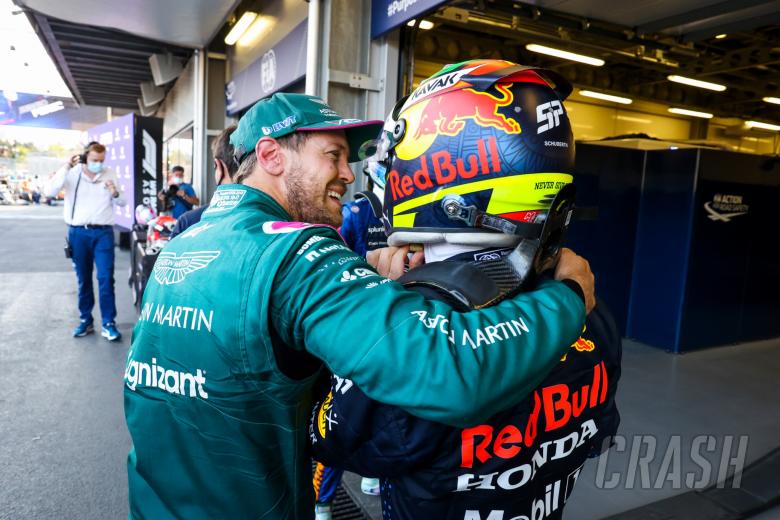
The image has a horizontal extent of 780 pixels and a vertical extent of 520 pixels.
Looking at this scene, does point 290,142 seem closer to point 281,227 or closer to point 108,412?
point 281,227

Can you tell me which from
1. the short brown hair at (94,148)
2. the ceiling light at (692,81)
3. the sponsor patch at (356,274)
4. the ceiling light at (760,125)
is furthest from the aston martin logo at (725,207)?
the ceiling light at (760,125)

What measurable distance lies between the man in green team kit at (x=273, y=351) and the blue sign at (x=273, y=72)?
471 cm

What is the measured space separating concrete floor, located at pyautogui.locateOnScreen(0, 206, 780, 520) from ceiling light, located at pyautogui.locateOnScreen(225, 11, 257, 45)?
4.69 m

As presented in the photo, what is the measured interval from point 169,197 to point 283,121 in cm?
712

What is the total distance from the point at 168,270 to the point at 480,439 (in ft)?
2.39

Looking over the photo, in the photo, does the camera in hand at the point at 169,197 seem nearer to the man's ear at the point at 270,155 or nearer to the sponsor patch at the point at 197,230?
the man's ear at the point at 270,155

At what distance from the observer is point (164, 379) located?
111 centimetres

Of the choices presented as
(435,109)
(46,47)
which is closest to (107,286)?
(435,109)

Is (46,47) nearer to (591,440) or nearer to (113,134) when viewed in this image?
(113,134)

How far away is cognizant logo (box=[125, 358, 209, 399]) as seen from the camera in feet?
3.46

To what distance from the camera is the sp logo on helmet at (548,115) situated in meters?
1.08

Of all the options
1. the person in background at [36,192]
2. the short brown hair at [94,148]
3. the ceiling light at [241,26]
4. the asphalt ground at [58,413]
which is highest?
the ceiling light at [241,26]

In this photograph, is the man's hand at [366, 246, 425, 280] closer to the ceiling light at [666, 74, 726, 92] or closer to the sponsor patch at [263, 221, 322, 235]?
the sponsor patch at [263, 221, 322, 235]

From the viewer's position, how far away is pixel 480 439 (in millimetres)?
1007
